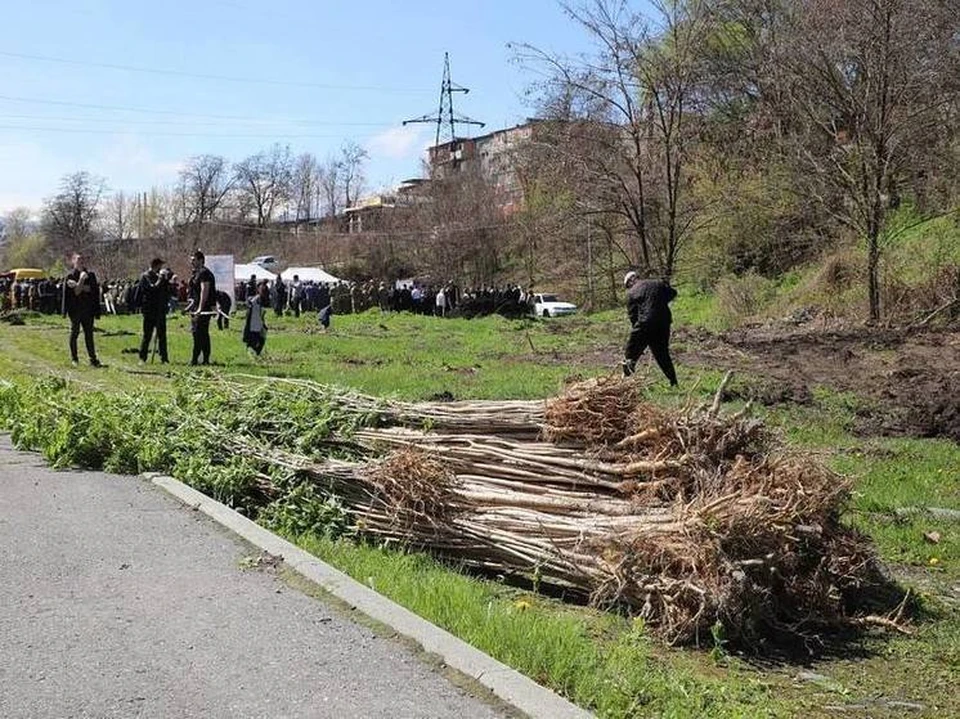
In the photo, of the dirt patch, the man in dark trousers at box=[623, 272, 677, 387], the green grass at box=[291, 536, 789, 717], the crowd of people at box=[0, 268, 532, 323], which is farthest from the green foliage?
the crowd of people at box=[0, 268, 532, 323]

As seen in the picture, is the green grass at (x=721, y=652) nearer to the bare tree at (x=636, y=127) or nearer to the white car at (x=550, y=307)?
the bare tree at (x=636, y=127)

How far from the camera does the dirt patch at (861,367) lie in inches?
504

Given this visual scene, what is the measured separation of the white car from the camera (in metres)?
51.0

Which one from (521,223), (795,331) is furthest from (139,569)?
(521,223)

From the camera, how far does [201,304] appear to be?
1772 cm

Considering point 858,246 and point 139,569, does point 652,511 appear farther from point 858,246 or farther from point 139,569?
point 858,246

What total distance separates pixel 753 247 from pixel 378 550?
34603 mm

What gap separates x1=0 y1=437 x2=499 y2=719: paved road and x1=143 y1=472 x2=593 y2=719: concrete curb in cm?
11

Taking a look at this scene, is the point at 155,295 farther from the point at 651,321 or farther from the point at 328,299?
the point at 328,299

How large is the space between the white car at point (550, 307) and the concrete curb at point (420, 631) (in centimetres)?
4353

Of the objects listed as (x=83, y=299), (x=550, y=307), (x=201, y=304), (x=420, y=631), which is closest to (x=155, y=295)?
(x=201, y=304)

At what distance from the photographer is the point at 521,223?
195 feet

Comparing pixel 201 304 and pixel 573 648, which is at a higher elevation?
pixel 201 304

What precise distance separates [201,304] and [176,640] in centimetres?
1343
